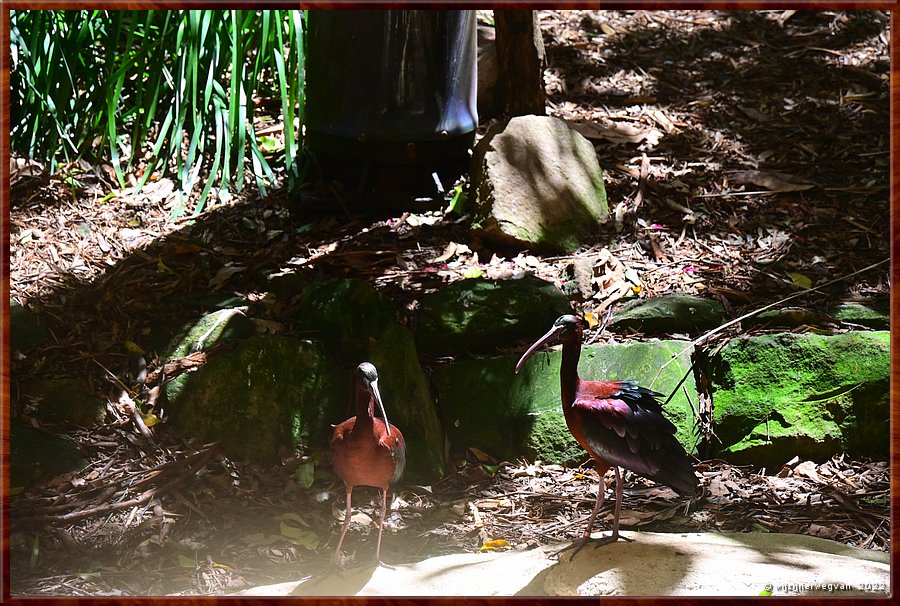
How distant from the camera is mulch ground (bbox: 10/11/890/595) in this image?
1.72 metres

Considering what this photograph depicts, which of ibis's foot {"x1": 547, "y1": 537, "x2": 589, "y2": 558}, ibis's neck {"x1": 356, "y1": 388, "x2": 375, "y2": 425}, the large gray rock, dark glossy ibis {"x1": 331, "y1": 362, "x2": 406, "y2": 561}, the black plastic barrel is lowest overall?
ibis's foot {"x1": 547, "y1": 537, "x2": 589, "y2": 558}

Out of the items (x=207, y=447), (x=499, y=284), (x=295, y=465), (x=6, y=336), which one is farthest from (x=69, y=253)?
(x=499, y=284)

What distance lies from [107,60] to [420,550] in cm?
150

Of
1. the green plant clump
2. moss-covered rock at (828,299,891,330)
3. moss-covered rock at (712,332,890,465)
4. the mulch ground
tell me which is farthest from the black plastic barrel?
moss-covered rock at (828,299,891,330)

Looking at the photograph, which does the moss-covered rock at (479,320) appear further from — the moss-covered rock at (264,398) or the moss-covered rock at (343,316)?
the moss-covered rock at (264,398)

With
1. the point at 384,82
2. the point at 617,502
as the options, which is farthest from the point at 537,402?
the point at 384,82

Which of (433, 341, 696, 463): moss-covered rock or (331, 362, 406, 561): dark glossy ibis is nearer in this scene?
(331, 362, 406, 561): dark glossy ibis

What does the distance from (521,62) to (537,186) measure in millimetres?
641

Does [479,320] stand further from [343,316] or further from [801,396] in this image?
[801,396]

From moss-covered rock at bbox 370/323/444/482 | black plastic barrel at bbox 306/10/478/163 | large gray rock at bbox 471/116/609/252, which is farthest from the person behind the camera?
large gray rock at bbox 471/116/609/252

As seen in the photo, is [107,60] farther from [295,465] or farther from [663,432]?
[663,432]

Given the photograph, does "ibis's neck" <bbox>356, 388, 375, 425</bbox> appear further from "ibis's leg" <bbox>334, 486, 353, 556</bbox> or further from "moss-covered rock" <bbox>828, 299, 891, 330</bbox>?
"moss-covered rock" <bbox>828, 299, 891, 330</bbox>

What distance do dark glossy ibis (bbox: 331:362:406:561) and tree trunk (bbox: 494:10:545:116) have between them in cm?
155

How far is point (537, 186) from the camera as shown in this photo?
2500 millimetres
